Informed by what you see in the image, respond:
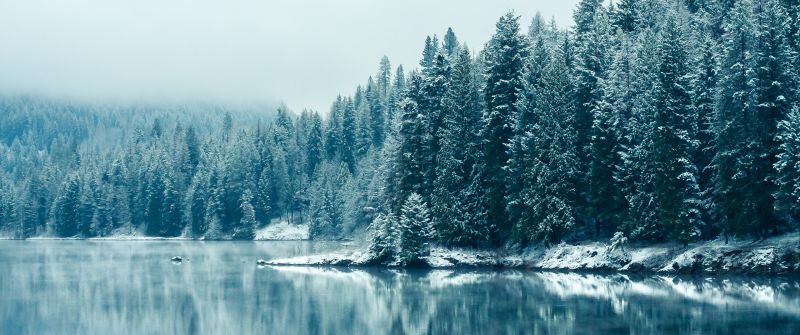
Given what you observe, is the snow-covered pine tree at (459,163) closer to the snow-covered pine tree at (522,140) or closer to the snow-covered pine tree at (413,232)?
the snow-covered pine tree at (413,232)

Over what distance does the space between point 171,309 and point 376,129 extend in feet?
349

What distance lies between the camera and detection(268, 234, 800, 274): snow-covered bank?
54.1m

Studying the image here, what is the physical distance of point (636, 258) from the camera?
60969mm

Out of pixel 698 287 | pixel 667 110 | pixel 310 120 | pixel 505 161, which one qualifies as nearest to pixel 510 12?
pixel 505 161

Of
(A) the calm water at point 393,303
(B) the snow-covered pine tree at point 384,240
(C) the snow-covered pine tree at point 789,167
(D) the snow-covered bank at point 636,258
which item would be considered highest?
(C) the snow-covered pine tree at point 789,167

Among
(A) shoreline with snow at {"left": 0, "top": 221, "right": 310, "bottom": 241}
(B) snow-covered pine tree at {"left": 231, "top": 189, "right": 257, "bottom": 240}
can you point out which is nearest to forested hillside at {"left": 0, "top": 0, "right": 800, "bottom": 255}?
(A) shoreline with snow at {"left": 0, "top": 221, "right": 310, "bottom": 241}

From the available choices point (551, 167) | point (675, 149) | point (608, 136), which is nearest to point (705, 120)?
point (675, 149)

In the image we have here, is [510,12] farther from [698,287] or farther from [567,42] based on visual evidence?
[698,287]

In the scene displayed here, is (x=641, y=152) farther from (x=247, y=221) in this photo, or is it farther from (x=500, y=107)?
(x=247, y=221)

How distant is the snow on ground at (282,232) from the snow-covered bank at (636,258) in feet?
218

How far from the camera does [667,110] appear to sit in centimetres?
6038

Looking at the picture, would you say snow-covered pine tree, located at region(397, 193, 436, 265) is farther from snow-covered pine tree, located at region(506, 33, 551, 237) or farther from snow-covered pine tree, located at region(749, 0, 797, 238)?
snow-covered pine tree, located at region(749, 0, 797, 238)

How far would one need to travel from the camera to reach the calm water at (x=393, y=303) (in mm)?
35875

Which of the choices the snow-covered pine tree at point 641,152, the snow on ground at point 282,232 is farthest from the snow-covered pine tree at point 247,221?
the snow-covered pine tree at point 641,152
